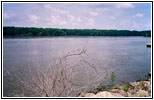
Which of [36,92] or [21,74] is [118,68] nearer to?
[21,74]

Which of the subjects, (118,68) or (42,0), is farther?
(118,68)

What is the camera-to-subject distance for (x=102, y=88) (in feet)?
17.6

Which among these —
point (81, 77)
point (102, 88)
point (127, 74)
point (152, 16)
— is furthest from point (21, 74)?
point (152, 16)

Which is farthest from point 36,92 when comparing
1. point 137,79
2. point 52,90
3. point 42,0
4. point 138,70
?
point 138,70

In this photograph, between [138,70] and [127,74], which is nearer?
[127,74]

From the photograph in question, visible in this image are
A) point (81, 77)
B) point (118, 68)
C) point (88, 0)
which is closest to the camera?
A: point (88, 0)

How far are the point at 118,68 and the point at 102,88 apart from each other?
2.37 meters

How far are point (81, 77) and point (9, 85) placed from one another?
174cm

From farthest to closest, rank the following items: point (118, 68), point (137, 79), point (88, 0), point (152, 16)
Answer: point (118, 68) < point (137, 79) < point (152, 16) < point (88, 0)

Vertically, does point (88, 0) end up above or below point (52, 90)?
above

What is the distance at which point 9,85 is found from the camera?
5.43 metres

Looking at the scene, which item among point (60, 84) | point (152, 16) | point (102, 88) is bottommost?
point (102, 88)

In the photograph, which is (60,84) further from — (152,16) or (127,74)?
(127,74)

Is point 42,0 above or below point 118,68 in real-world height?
above
